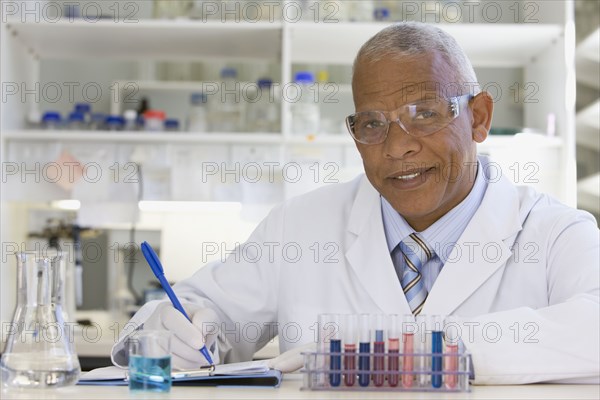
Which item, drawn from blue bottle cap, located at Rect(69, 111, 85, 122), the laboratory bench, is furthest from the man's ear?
blue bottle cap, located at Rect(69, 111, 85, 122)

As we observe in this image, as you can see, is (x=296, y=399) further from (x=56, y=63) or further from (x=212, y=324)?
(x=56, y=63)

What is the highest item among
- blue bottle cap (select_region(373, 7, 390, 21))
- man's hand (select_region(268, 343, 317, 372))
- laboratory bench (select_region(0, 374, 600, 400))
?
blue bottle cap (select_region(373, 7, 390, 21))

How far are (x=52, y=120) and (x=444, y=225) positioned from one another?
1.77m

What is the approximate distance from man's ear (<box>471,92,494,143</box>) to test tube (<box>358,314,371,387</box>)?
0.67 metres

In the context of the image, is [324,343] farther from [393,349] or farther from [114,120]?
[114,120]

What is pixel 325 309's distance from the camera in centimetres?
163

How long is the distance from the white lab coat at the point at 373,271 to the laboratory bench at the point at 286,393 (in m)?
0.12

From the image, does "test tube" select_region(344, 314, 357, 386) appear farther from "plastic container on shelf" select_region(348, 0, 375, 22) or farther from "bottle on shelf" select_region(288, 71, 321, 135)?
"plastic container on shelf" select_region(348, 0, 375, 22)

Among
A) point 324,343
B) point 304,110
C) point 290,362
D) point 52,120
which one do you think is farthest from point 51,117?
point 324,343

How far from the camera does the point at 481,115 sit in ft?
5.47

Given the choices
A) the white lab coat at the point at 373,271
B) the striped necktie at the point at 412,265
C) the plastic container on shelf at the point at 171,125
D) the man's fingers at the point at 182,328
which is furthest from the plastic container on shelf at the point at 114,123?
the man's fingers at the point at 182,328

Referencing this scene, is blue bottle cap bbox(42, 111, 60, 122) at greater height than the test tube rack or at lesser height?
greater

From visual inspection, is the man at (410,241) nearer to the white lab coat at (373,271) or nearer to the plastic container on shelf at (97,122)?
the white lab coat at (373,271)

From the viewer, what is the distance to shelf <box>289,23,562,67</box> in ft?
9.37
